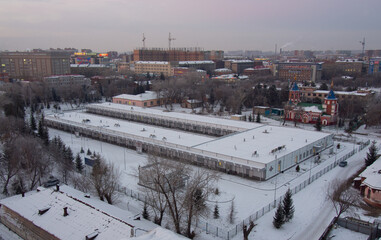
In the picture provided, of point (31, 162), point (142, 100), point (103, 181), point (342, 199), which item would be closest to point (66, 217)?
point (103, 181)

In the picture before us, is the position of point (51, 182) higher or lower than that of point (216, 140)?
lower

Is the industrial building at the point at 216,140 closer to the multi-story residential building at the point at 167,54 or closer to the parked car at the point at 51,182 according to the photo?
the parked car at the point at 51,182

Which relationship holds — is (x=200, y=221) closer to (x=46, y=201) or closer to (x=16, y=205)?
(x=46, y=201)

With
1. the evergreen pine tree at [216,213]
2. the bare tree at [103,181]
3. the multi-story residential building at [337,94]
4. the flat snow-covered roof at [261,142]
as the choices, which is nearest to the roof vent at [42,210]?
the bare tree at [103,181]

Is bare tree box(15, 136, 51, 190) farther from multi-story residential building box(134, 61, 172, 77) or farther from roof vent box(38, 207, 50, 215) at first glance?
multi-story residential building box(134, 61, 172, 77)

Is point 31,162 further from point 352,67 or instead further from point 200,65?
point 352,67

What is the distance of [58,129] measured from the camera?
39.7m

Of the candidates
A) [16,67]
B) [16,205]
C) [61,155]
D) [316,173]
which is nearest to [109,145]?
[61,155]

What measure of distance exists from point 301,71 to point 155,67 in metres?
46.0

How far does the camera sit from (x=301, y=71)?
8994 centimetres

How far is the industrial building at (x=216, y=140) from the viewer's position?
78.4 ft

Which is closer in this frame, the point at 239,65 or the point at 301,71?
the point at 301,71

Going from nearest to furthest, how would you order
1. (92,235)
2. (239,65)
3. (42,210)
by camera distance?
(92,235), (42,210), (239,65)

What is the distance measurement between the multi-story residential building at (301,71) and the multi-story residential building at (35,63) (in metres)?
66.5
